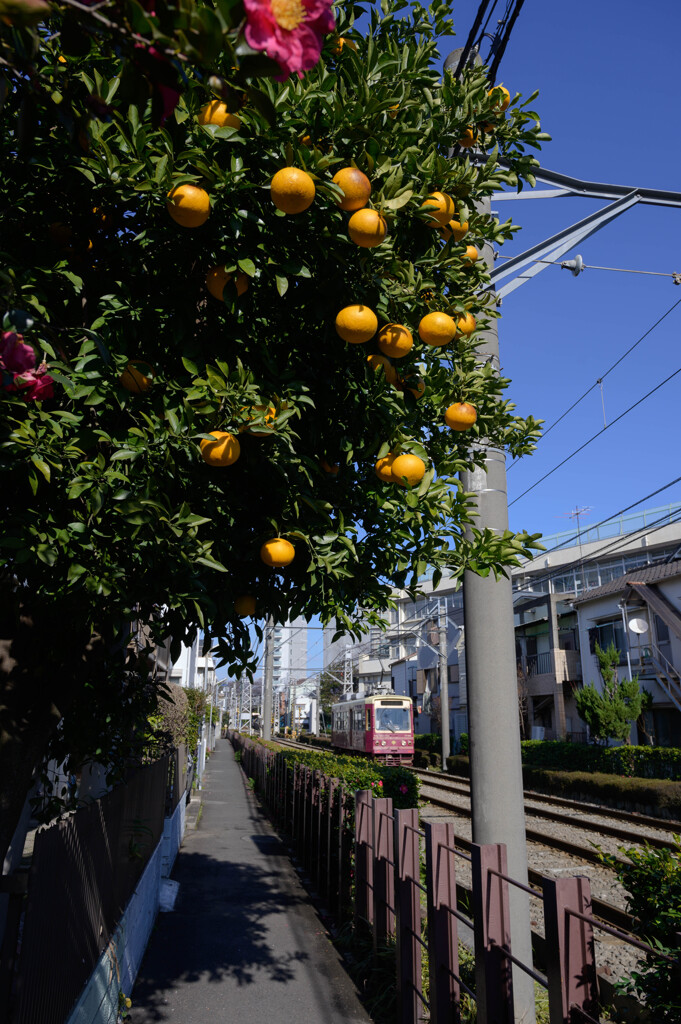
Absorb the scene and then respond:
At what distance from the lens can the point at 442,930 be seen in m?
4.80

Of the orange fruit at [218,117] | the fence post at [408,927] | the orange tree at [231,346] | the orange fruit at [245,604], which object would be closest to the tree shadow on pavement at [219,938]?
the fence post at [408,927]

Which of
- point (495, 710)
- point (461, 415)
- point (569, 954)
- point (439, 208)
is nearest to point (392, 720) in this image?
point (495, 710)

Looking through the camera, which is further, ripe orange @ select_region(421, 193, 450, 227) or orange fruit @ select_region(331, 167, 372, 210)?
ripe orange @ select_region(421, 193, 450, 227)

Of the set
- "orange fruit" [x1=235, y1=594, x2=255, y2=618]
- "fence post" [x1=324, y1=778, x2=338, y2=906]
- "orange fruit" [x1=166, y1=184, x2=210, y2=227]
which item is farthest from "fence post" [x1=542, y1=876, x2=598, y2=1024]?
"fence post" [x1=324, y1=778, x2=338, y2=906]

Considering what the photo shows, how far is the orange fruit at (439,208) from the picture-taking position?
3.07 meters

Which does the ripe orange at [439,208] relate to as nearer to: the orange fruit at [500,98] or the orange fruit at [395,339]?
the orange fruit at [395,339]

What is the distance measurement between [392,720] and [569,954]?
31.1 m

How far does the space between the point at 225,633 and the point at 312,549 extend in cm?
105

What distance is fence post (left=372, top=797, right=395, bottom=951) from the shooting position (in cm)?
655

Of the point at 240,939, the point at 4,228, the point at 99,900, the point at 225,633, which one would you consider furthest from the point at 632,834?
the point at 4,228

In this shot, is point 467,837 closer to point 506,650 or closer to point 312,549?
→ point 506,650

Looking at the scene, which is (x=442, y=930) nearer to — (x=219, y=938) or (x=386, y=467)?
(x=386, y=467)

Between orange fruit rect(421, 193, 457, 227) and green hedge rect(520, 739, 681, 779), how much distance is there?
20332 millimetres

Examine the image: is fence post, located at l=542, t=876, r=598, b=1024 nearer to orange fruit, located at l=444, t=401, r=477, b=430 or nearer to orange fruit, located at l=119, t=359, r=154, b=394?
orange fruit, located at l=444, t=401, r=477, b=430
